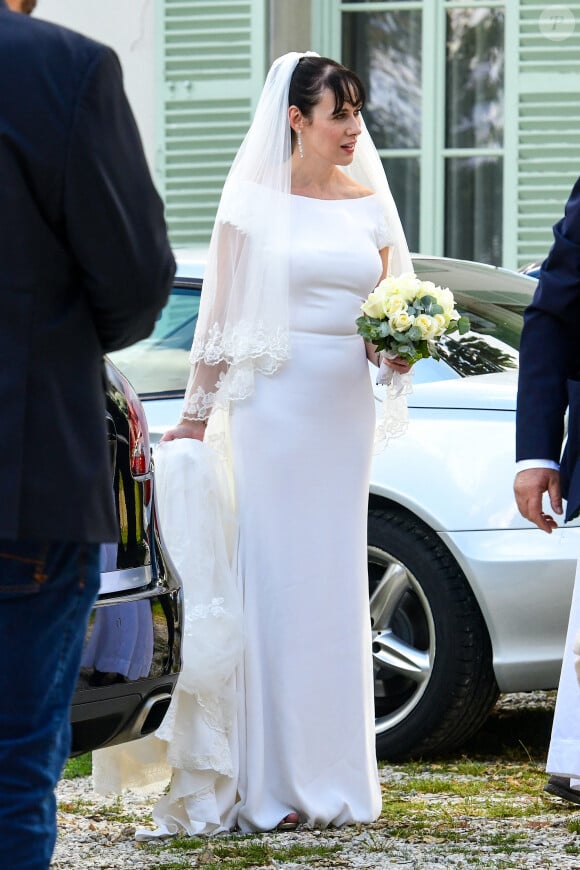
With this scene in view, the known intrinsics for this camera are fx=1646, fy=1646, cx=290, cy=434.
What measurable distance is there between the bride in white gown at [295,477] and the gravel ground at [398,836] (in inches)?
7.2

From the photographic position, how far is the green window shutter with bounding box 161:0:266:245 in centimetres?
940

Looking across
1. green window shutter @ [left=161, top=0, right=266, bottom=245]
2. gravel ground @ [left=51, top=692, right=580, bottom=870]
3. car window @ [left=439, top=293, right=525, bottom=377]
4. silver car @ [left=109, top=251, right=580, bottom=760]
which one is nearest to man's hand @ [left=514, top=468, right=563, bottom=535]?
gravel ground @ [left=51, top=692, right=580, bottom=870]

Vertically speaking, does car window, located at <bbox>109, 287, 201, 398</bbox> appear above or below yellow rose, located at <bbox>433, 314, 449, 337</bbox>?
below

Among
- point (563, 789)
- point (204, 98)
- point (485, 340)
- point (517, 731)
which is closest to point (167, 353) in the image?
point (485, 340)

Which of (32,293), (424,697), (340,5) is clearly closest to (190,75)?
(340,5)

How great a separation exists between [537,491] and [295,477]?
122 centimetres

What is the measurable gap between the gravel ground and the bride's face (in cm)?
180

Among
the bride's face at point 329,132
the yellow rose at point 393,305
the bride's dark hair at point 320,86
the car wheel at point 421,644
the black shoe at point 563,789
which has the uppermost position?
the bride's dark hair at point 320,86

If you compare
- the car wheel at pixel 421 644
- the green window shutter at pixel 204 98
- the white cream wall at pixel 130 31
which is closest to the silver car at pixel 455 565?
the car wheel at pixel 421 644

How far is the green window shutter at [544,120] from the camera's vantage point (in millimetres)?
9039

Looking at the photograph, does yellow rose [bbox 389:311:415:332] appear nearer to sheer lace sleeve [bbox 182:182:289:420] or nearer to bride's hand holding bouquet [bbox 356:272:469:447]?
bride's hand holding bouquet [bbox 356:272:469:447]

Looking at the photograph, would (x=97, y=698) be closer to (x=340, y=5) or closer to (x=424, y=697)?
(x=424, y=697)

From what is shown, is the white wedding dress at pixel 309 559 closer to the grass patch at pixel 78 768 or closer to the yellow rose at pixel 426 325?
the yellow rose at pixel 426 325

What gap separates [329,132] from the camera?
4.54m
